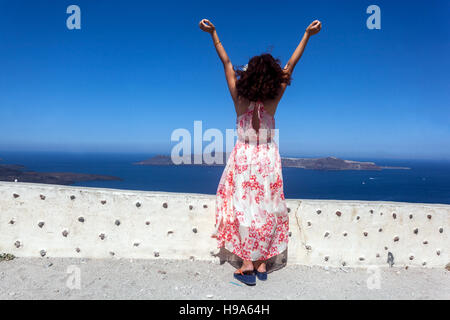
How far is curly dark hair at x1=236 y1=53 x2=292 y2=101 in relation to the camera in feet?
7.78

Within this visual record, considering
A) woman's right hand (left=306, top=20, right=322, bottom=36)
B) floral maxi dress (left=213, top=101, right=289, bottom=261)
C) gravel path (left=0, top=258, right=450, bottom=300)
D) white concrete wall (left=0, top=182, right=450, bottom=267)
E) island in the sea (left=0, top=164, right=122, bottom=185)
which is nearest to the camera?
gravel path (left=0, top=258, right=450, bottom=300)

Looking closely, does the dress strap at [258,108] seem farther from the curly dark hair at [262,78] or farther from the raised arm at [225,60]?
the raised arm at [225,60]

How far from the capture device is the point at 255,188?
8.52 ft

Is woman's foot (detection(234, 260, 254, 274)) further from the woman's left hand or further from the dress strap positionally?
the woman's left hand

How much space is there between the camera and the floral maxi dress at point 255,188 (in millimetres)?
2584

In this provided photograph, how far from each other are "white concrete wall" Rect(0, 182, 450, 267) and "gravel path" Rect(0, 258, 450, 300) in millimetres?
125

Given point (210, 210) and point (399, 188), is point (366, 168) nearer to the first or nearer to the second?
point (399, 188)

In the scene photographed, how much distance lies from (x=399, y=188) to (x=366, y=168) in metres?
36.9

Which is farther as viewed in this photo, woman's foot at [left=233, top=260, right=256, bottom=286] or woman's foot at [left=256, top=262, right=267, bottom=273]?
woman's foot at [left=256, top=262, right=267, bottom=273]

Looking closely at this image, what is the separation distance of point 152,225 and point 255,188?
4.12 ft

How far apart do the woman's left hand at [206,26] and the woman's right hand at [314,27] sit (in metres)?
0.91

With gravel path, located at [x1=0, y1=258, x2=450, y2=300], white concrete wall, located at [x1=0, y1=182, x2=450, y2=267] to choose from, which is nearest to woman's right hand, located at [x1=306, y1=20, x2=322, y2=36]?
white concrete wall, located at [x1=0, y1=182, x2=450, y2=267]

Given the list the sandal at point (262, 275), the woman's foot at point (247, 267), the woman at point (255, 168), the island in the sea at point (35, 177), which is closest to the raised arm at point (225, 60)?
the woman at point (255, 168)
